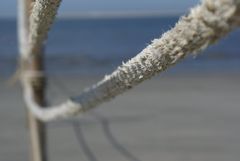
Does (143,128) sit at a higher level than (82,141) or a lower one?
higher

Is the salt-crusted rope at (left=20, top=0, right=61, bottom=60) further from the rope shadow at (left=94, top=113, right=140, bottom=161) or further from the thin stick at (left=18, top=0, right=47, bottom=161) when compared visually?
the rope shadow at (left=94, top=113, right=140, bottom=161)

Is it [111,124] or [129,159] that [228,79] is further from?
[129,159]

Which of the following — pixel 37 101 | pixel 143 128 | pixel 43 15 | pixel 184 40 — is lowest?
pixel 184 40

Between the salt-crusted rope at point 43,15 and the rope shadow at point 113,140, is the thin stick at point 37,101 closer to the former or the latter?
the salt-crusted rope at point 43,15

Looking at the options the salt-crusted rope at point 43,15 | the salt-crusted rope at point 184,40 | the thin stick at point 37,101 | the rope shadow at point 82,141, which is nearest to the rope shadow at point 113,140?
the rope shadow at point 82,141

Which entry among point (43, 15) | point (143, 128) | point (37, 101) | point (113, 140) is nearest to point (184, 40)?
point (43, 15)

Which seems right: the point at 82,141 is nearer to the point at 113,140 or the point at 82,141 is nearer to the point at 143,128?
the point at 113,140

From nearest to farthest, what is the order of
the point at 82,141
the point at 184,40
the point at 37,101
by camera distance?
the point at 184,40 < the point at 37,101 < the point at 82,141

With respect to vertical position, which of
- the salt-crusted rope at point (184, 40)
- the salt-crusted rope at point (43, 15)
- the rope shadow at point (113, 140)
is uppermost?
the rope shadow at point (113, 140)
